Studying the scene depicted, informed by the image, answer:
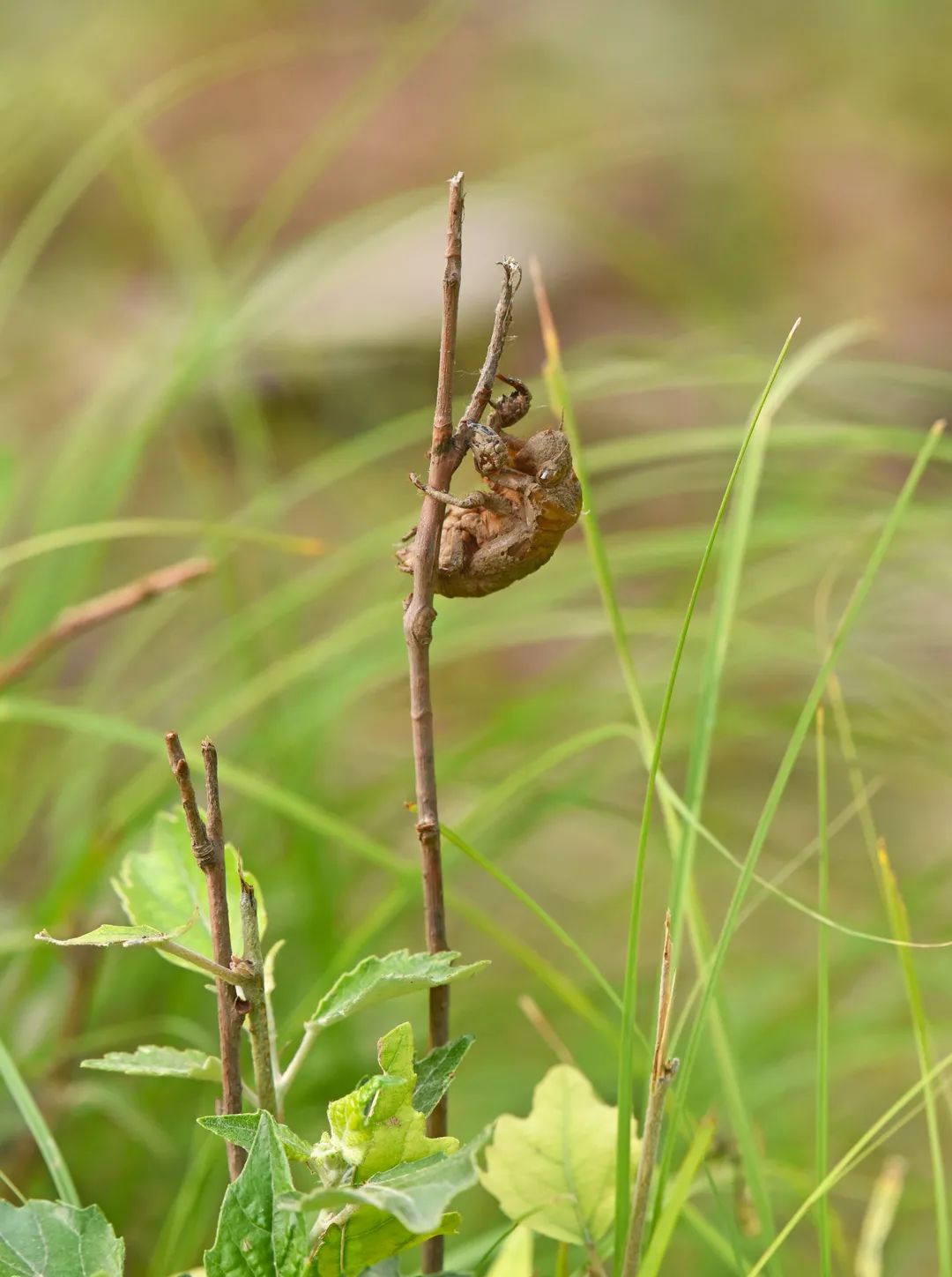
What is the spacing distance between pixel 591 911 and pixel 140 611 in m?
0.88

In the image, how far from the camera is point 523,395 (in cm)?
57

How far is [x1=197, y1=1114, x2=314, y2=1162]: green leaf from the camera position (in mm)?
447

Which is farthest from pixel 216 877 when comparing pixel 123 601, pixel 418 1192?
pixel 123 601

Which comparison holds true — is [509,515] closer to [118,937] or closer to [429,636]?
[429,636]

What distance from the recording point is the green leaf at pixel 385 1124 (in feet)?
1.50

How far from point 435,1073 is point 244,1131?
0.27ft

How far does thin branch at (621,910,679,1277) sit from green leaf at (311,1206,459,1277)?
9 cm

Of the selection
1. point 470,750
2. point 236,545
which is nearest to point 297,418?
point 236,545

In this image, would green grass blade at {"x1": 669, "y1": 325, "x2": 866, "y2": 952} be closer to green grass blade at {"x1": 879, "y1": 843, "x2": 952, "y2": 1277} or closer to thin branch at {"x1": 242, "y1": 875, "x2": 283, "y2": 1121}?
green grass blade at {"x1": 879, "y1": 843, "x2": 952, "y2": 1277}

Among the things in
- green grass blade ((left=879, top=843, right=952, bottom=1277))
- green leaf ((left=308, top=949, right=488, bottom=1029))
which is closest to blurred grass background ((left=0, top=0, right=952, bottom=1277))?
green grass blade ((left=879, top=843, right=952, bottom=1277))

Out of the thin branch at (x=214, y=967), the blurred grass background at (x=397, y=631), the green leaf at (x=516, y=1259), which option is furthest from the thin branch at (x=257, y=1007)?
the blurred grass background at (x=397, y=631)

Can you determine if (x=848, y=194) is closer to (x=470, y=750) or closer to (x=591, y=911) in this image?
(x=591, y=911)

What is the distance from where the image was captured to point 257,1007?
49 cm

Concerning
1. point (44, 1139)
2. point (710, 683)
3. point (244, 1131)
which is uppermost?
point (710, 683)
